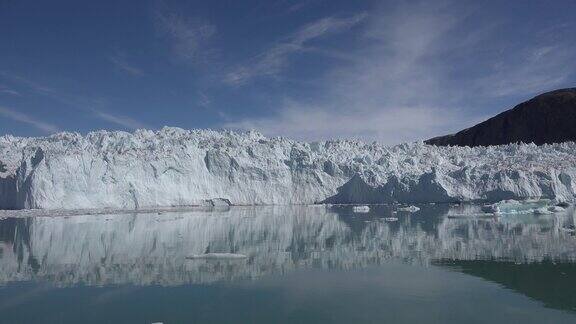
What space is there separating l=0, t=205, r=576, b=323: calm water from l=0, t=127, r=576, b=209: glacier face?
11.1 meters

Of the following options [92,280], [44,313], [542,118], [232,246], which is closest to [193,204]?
[232,246]

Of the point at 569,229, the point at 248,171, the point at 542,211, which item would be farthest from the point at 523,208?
the point at 248,171

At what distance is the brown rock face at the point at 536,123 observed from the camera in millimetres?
54719

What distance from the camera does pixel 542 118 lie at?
57000 mm

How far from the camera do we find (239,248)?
36.6ft

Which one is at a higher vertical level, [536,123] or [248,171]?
[536,123]

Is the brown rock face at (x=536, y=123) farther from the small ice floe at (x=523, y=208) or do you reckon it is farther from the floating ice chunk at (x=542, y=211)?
the floating ice chunk at (x=542, y=211)

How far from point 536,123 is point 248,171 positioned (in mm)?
42351

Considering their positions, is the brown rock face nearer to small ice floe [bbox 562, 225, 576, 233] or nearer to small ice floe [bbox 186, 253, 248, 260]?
small ice floe [bbox 562, 225, 576, 233]

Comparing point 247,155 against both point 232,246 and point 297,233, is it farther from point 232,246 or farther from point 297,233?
point 232,246

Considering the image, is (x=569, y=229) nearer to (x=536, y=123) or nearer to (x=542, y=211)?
(x=542, y=211)

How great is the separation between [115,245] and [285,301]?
6655 mm

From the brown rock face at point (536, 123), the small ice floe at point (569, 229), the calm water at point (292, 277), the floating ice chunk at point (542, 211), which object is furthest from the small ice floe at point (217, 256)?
the brown rock face at point (536, 123)

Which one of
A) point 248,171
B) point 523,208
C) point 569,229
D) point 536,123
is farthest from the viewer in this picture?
point 536,123
